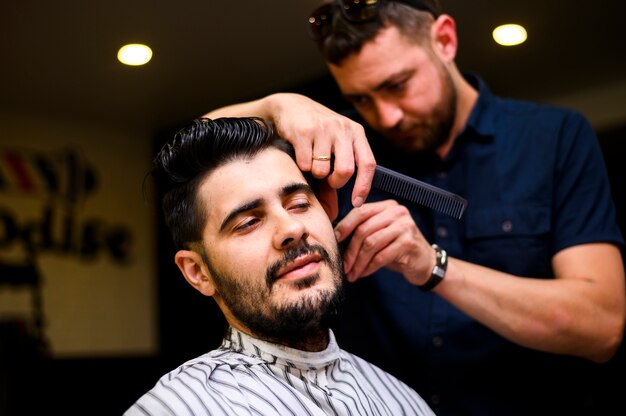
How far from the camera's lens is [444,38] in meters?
2.44

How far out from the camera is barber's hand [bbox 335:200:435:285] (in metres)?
1.80

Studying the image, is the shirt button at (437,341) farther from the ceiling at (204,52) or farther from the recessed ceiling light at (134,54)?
the recessed ceiling light at (134,54)

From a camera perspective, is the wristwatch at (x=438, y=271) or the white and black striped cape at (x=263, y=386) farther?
the wristwatch at (x=438, y=271)

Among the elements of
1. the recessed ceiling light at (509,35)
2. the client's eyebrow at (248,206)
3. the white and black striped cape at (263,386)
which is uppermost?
the recessed ceiling light at (509,35)

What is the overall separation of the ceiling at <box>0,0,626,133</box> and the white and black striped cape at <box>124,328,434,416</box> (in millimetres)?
1866

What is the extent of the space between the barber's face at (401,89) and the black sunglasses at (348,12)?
73 millimetres

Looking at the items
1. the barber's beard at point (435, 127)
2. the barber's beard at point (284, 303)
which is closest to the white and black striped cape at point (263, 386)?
the barber's beard at point (284, 303)

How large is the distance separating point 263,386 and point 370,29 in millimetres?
1117

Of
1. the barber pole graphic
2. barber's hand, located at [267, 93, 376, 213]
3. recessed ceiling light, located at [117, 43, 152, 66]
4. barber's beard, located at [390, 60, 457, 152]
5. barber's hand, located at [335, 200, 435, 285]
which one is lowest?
barber's hand, located at [335, 200, 435, 285]

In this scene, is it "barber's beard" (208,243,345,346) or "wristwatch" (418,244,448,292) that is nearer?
"barber's beard" (208,243,345,346)

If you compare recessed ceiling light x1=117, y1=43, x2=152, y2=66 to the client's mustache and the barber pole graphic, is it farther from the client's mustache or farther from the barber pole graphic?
the client's mustache

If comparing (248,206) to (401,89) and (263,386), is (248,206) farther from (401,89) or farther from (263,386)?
(401,89)

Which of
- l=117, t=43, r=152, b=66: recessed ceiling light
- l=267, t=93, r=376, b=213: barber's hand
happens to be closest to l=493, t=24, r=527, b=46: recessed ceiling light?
l=117, t=43, r=152, b=66: recessed ceiling light

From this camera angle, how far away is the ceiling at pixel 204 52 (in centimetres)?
358
